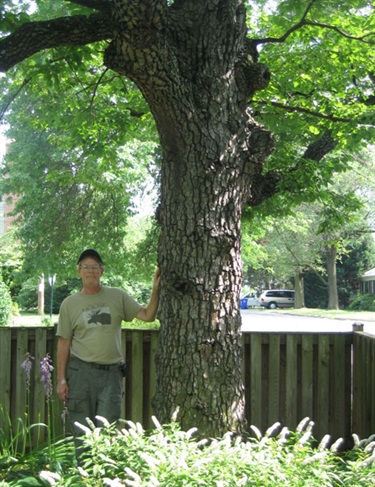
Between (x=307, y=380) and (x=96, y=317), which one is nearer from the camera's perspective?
(x=96, y=317)

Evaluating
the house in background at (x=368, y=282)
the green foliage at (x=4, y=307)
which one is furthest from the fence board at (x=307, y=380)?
the house in background at (x=368, y=282)

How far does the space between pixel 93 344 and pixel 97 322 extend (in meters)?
0.18

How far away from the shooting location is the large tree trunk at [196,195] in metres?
4.40

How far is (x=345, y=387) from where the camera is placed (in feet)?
21.9

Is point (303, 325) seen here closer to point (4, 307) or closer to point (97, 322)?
point (4, 307)

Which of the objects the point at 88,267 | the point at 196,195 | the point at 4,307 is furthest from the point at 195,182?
the point at 4,307

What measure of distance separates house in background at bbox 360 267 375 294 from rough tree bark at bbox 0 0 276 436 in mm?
52558

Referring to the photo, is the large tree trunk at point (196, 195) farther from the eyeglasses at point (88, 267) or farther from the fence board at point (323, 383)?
the fence board at point (323, 383)

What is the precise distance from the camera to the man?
5.17 m

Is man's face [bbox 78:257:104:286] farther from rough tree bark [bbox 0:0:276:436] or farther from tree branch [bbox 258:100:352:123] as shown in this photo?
tree branch [bbox 258:100:352:123]

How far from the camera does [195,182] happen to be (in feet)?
15.0

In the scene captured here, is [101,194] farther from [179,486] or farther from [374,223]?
[374,223]

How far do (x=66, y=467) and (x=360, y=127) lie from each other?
A: 5.35 meters

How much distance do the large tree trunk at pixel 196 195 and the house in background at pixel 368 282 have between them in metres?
52.6
